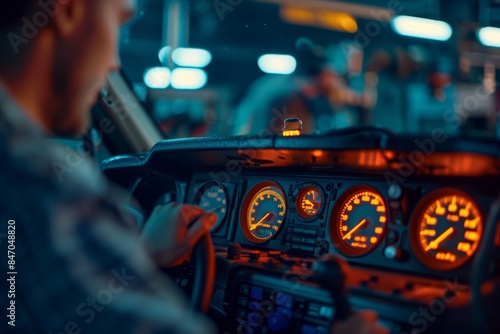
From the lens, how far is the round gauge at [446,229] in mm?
2170

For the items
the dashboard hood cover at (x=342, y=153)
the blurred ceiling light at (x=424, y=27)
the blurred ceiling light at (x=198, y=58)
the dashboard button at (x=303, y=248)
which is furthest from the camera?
the blurred ceiling light at (x=198, y=58)

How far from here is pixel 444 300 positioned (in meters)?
1.77

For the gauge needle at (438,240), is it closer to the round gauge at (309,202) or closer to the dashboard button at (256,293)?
the round gauge at (309,202)

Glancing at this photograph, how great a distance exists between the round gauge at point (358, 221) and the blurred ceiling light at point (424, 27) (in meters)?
6.16

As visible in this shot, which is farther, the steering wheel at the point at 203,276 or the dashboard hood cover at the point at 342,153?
the steering wheel at the point at 203,276

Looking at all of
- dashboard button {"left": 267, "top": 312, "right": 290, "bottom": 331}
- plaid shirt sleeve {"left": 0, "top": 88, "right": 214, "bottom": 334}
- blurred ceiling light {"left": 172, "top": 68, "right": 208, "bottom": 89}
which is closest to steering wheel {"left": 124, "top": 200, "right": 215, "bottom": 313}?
dashboard button {"left": 267, "top": 312, "right": 290, "bottom": 331}

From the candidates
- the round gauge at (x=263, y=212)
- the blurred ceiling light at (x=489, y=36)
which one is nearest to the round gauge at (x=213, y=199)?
the round gauge at (x=263, y=212)

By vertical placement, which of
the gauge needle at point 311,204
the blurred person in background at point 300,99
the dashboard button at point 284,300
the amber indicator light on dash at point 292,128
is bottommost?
the dashboard button at point 284,300

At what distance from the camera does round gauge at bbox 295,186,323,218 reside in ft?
8.87

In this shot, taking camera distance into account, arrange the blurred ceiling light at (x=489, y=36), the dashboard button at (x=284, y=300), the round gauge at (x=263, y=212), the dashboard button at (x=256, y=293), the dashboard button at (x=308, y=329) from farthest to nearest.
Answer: the blurred ceiling light at (x=489, y=36) → the round gauge at (x=263, y=212) → the dashboard button at (x=256, y=293) → the dashboard button at (x=284, y=300) → the dashboard button at (x=308, y=329)

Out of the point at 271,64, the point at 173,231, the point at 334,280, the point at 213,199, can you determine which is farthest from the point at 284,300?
the point at 271,64

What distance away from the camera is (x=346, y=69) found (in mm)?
7520

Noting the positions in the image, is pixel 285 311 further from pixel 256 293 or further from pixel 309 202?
pixel 309 202

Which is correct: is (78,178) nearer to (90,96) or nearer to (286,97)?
(90,96)
